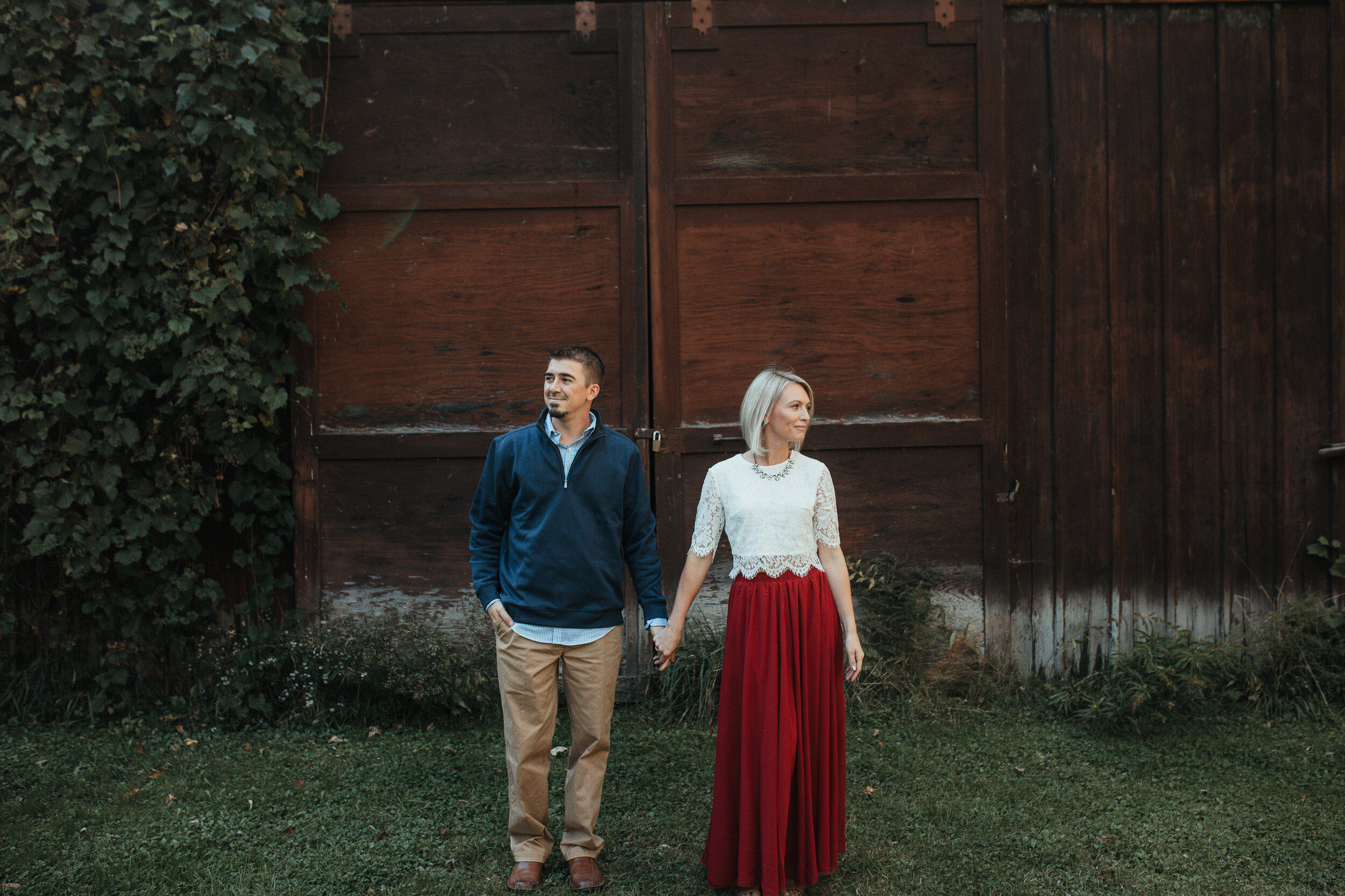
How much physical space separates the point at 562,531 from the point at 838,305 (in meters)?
2.39

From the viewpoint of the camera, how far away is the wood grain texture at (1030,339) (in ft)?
16.3

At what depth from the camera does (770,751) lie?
2.97 metres

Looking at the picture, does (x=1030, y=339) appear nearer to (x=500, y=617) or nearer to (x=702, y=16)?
(x=702, y=16)

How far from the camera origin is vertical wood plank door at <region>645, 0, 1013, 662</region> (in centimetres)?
487

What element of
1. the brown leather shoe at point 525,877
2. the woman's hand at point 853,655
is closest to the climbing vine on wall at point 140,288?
the brown leather shoe at point 525,877

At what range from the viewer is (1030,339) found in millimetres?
5008

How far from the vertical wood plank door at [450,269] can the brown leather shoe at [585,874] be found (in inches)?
68.2

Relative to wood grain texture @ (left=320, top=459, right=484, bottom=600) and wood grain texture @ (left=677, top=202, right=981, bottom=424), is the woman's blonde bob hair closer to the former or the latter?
wood grain texture @ (left=677, top=202, right=981, bottom=424)

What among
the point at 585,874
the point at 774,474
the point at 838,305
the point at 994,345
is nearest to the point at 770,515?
the point at 774,474

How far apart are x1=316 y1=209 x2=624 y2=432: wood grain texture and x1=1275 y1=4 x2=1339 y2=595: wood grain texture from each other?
3.48 meters

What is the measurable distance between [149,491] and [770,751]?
130 inches

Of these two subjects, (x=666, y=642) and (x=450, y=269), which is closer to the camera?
(x=666, y=642)

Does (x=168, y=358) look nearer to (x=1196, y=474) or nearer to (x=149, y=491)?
(x=149, y=491)

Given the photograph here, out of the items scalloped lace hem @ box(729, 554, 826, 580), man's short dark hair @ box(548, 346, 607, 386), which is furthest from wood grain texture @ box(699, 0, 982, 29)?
scalloped lace hem @ box(729, 554, 826, 580)
